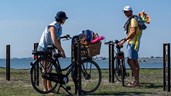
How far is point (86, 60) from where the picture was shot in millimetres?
11578

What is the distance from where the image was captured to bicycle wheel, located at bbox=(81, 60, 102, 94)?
11.6m

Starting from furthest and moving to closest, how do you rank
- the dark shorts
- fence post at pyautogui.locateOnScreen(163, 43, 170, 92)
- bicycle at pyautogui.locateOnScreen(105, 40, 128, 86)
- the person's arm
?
bicycle at pyautogui.locateOnScreen(105, 40, 128, 86), the dark shorts, fence post at pyautogui.locateOnScreen(163, 43, 170, 92), the person's arm

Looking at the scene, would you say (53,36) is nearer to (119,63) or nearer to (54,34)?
(54,34)

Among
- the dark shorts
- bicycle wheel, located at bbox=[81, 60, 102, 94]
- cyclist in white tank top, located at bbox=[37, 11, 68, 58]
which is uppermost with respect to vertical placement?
cyclist in white tank top, located at bbox=[37, 11, 68, 58]

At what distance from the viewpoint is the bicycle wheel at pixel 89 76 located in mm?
11633

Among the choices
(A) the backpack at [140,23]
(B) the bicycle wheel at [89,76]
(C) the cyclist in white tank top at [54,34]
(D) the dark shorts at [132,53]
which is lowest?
(B) the bicycle wheel at [89,76]

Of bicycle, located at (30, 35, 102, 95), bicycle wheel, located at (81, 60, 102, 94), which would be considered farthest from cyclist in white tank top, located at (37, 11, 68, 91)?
bicycle wheel, located at (81, 60, 102, 94)

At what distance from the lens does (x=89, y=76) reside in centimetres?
1185

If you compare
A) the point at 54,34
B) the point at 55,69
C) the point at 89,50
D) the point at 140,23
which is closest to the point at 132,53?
the point at 140,23

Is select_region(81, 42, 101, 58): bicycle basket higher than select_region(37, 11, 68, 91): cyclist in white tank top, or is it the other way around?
select_region(37, 11, 68, 91): cyclist in white tank top

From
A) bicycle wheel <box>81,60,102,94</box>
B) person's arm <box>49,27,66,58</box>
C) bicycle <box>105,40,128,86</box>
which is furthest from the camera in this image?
bicycle <box>105,40,128,86</box>

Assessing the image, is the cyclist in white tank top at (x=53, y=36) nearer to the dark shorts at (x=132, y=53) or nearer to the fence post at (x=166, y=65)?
the dark shorts at (x=132, y=53)

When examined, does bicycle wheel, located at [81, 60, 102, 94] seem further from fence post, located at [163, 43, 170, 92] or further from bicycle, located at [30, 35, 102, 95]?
fence post, located at [163, 43, 170, 92]

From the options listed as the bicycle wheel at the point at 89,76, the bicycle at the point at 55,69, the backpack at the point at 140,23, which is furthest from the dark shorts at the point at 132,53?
the bicycle at the point at 55,69
